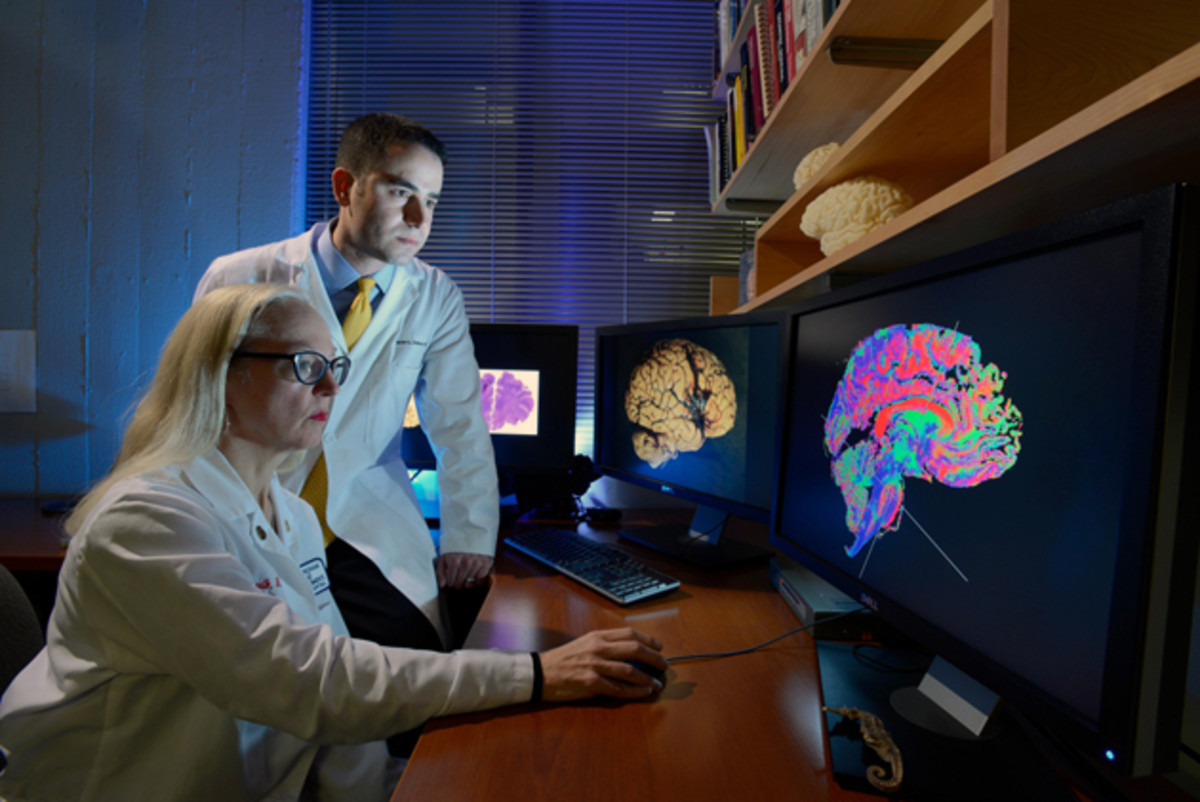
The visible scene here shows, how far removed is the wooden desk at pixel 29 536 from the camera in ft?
4.56

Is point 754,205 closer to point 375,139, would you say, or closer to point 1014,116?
point 375,139

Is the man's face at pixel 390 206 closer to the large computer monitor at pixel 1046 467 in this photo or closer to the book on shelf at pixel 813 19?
the book on shelf at pixel 813 19

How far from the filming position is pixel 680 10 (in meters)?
2.12

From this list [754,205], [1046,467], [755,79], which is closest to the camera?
[1046,467]

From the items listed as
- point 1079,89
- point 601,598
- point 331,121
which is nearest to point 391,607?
point 601,598

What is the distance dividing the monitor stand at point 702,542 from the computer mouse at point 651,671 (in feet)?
1.58

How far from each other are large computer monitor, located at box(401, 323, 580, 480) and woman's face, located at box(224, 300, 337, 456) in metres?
0.85

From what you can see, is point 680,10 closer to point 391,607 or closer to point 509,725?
point 391,607

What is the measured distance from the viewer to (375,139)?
1500mm

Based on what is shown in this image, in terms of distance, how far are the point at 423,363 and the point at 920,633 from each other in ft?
4.58

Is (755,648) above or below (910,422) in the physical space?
below

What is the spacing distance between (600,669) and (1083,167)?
741mm

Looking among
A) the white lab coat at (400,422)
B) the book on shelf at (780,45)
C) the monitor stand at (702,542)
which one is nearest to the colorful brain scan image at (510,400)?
the white lab coat at (400,422)

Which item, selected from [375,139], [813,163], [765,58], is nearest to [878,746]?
[813,163]
